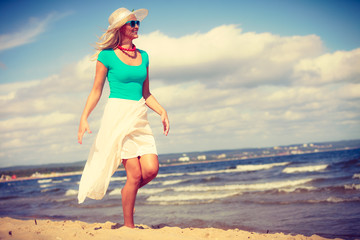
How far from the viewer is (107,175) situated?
10.9 feet

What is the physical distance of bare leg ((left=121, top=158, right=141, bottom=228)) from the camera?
131 inches

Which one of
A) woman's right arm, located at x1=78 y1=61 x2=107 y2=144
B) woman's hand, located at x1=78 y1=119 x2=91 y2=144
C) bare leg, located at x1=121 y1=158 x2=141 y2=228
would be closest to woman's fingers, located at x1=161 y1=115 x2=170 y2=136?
bare leg, located at x1=121 y1=158 x2=141 y2=228

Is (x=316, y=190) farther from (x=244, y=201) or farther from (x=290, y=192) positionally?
(x=244, y=201)

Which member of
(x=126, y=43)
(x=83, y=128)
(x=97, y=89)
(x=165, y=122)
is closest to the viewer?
(x=83, y=128)

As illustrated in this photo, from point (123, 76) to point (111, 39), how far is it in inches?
15.9

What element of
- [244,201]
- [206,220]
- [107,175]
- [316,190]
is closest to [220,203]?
[244,201]

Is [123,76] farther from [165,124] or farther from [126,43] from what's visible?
[165,124]

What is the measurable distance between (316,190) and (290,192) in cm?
101

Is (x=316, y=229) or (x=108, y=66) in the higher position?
(x=108, y=66)

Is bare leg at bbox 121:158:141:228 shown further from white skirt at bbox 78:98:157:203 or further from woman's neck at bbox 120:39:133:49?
woman's neck at bbox 120:39:133:49

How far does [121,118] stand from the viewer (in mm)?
3312

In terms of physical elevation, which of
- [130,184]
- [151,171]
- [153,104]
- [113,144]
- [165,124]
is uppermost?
[153,104]

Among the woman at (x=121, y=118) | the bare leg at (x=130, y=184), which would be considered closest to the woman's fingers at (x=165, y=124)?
the woman at (x=121, y=118)

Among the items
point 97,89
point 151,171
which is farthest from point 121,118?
point 151,171
